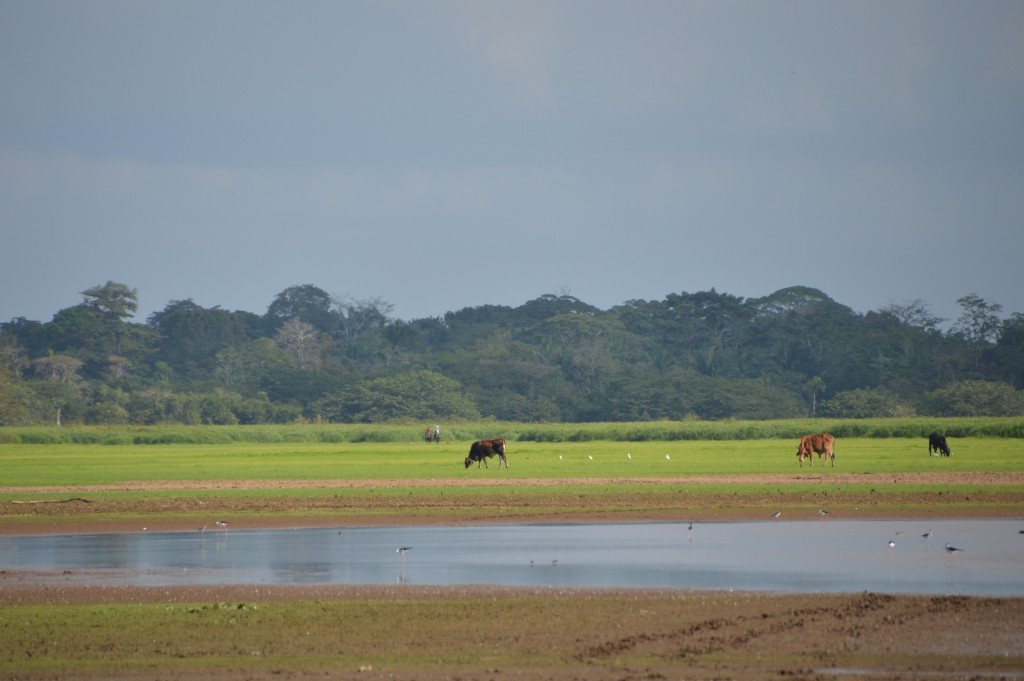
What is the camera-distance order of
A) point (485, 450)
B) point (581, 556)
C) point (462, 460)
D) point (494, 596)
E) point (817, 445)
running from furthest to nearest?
point (462, 460)
point (485, 450)
point (817, 445)
point (581, 556)
point (494, 596)

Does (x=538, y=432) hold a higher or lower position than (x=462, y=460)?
higher

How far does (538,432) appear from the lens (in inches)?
2857

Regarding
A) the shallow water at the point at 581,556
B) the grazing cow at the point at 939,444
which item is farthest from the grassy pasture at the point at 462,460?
the shallow water at the point at 581,556

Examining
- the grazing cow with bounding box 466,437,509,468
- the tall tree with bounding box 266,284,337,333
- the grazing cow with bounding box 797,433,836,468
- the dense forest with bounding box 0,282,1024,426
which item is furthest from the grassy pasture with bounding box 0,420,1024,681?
the tall tree with bounding box 266,284,337,333

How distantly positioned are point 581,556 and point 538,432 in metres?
50.6

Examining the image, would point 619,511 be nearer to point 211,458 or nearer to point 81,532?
point 81,532

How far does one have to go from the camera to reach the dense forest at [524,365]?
10244 centimetres

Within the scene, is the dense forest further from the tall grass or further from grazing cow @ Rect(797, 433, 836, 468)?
grazing cow @ Rect(797, 433, 836, 468)

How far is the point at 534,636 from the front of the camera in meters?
14.8

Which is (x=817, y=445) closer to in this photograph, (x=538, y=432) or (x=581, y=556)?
(x=581, y=556)

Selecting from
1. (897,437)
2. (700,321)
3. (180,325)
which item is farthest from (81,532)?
(180,325)

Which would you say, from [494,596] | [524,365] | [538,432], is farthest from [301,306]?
[494,596]

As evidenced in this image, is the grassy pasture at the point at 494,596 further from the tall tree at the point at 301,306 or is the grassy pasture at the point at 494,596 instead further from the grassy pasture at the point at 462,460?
the tall tree at the point at 301,306

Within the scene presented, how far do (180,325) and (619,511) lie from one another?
128715mm
